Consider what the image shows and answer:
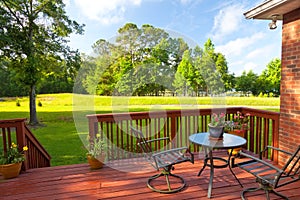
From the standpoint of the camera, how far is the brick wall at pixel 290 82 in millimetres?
2795

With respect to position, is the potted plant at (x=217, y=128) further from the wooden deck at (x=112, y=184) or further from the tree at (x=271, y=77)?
the tree at (x=271, y=77)

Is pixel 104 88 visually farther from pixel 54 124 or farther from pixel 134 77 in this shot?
pixel 54 124

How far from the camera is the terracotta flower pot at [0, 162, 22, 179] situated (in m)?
2.85

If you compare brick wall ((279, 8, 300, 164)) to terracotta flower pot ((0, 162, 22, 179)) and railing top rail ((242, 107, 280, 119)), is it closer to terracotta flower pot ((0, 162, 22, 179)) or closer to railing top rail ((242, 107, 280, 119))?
railing top rail ((242, 107, 280, 119))

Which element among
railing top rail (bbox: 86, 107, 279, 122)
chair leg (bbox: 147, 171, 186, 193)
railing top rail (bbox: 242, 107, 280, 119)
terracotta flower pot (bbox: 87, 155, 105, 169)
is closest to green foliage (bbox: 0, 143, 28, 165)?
terracotta flower pot (bbox: 87, 155, 105, 169)

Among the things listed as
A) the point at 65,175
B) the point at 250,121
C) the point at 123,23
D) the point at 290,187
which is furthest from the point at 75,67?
the point at 290,187

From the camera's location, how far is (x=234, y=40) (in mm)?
12016

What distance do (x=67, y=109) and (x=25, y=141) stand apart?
31.0ft

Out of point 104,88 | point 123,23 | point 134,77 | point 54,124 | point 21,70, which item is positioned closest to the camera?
point 104,88

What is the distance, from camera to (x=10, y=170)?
9.47 ft

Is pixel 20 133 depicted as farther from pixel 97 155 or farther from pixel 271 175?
pixel 271 175

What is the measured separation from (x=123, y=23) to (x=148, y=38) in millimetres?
819

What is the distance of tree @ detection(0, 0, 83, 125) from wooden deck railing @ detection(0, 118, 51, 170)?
5.22m

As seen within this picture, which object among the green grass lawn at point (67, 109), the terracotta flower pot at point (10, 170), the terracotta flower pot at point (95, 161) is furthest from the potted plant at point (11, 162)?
the green grass lawn at point (67, 109)
